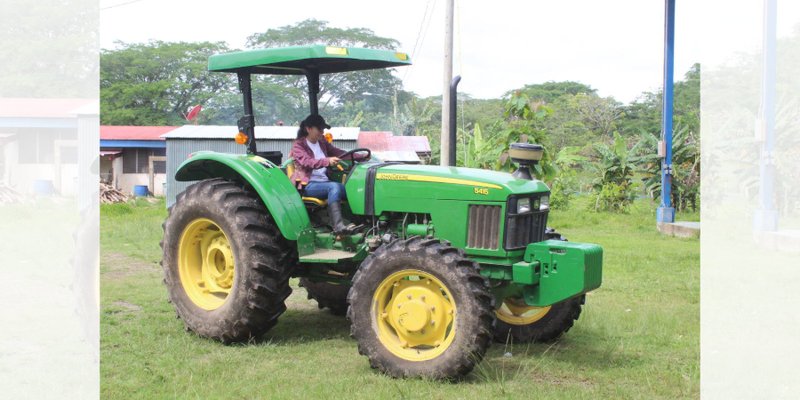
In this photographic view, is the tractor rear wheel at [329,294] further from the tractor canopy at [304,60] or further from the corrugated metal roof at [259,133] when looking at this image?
the corrugated metal roof at [259,133]

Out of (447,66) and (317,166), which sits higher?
(447,66)

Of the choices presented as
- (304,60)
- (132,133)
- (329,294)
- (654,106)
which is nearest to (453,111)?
(304,60)

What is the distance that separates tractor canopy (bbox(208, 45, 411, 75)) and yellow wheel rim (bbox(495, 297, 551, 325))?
202 centimetres

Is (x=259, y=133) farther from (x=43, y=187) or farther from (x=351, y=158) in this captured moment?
(x=351, y=158)

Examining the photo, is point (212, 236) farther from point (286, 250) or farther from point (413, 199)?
point (413, 199)

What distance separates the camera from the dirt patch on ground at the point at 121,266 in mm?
9805

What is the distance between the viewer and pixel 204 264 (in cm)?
696

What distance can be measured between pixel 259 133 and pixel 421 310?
696 inches

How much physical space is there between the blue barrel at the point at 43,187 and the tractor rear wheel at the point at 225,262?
61.2ft

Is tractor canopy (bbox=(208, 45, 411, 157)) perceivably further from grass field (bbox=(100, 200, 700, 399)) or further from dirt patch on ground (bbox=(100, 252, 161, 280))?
dirt patch on ground (bbox=(100, 252, 161, 280))

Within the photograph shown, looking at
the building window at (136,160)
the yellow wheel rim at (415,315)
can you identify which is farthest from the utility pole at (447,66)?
the building window at (136,160)

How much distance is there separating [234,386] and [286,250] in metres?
1.42

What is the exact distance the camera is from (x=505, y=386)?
5.27 meters

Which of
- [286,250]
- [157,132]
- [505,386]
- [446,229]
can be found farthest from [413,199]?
[157,132]
